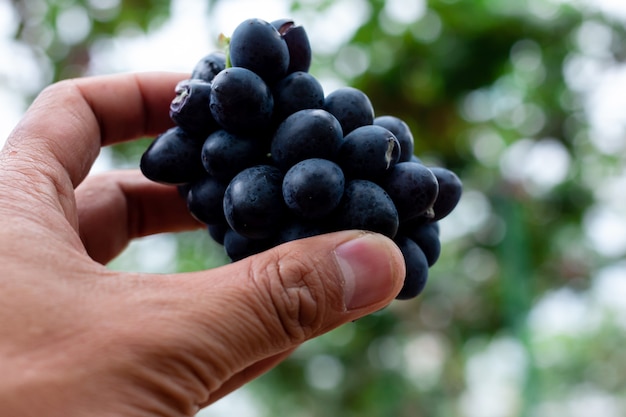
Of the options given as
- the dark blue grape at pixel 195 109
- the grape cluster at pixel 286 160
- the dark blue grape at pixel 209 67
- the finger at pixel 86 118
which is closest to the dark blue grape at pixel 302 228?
the grape cluster at pixel 286 160

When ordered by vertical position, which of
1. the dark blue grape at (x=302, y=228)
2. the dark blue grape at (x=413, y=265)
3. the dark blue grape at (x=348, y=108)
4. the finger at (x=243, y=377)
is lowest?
the finger at (x=243, y=377)

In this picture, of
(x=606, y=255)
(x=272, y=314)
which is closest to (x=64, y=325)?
(x=272, y=314)

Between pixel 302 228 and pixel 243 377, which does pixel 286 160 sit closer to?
pixel 302 228

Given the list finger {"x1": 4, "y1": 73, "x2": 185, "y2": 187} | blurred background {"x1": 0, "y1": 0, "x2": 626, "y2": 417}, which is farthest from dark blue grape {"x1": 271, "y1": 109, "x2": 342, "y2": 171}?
blurred background {"x1": 0, "y1": 0, "x2": 626, "y2": 417}

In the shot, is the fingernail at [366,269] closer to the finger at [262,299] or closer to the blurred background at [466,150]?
the finger at [262,299]

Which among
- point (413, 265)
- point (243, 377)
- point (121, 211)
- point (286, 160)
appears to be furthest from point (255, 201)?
point (121, 211)

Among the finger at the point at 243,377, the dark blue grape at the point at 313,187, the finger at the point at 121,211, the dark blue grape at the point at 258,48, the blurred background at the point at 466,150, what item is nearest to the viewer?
the dark blue grape at the point at 313,187

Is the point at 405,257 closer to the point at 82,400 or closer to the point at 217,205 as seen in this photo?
the point at 217,205
